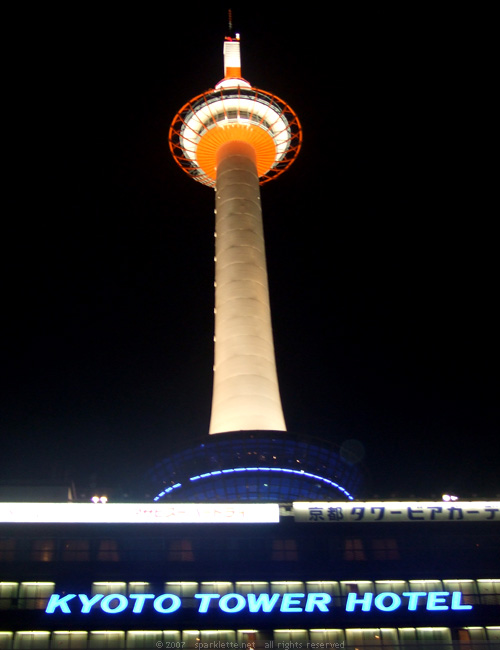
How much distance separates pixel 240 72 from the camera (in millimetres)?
89938

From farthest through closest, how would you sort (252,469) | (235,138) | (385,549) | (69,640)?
1. (235,138)
2. (252,469)
3. (385,549)
4. (69,640)

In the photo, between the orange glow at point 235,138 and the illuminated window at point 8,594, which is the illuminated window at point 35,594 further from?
the orange glow at point 235,138

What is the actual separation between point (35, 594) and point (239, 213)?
4335 cm

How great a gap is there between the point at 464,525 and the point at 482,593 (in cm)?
516

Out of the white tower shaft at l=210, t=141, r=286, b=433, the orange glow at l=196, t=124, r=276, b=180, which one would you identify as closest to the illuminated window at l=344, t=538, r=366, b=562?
the white tower shaft at l=210, t=141, r=286, b=433

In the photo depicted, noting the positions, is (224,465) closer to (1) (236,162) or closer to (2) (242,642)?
(2) (242,642)

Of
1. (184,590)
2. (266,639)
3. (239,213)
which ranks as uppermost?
(239,213)

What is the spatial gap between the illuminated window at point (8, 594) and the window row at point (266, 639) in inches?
70.9

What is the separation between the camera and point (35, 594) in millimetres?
49312

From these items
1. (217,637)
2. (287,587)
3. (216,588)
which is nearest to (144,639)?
(217,637)

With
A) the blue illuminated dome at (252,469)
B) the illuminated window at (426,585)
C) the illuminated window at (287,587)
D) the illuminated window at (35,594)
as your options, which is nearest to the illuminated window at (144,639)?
the illuminated window at (35,594)

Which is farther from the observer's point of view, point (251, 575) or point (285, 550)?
point (285, 550)

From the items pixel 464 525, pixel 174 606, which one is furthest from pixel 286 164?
pixel 174 606

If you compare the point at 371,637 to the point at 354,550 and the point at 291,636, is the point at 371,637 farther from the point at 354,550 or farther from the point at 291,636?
the point at 354,550
